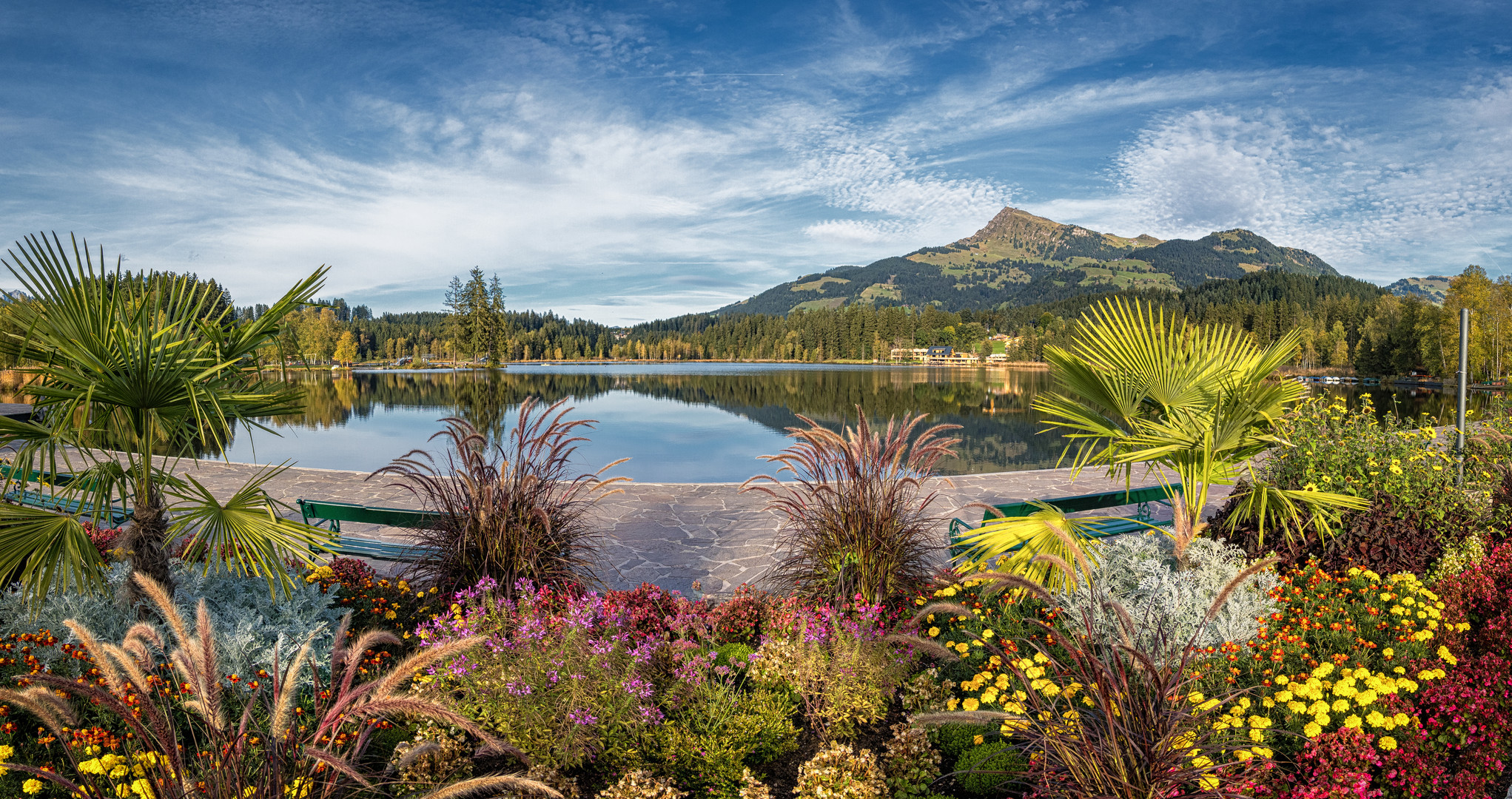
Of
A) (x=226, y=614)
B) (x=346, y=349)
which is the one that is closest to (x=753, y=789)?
(x=226, y=614)

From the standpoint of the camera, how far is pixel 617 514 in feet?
27.4

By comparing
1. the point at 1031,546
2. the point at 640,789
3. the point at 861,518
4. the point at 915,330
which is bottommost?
the point at 640,789

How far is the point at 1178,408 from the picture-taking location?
15.5 ft

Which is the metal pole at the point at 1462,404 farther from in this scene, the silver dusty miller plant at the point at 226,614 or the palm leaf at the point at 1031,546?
the silver dusty miller plant at the point at 226,614

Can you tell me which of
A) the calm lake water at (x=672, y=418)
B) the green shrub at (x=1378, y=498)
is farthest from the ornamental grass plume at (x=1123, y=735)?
the calm lake water at (x=672, y=418)

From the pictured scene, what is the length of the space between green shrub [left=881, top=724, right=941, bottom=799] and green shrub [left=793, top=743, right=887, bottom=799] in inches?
4.2

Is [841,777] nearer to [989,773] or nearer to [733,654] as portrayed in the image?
[989,773]

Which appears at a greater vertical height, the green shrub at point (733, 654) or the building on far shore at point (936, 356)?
the building on far shore at point (936, 356)

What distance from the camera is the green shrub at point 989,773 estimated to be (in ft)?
9.71

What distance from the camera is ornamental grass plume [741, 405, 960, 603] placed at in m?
4.46

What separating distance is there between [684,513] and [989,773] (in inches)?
227

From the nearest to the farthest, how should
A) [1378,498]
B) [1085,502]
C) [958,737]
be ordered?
[958,737] < [1378,498] < [1085,502]

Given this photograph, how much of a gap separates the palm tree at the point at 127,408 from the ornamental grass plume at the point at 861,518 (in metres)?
2.86

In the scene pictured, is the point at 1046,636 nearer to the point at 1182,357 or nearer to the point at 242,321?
the point at 1182,357
